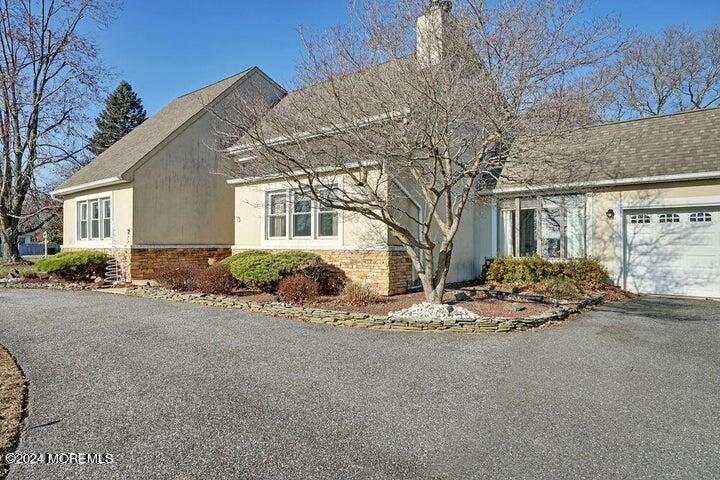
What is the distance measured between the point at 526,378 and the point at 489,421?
1.44 metres

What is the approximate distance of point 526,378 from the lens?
16.9 feet

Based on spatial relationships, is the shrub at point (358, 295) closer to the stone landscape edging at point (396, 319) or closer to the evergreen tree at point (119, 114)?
the stone landscape edging at point (396, 319)

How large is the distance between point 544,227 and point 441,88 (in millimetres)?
7212

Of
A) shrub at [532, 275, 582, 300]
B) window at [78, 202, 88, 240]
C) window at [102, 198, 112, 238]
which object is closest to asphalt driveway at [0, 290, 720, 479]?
shrub at [532, 275, 582, 300]

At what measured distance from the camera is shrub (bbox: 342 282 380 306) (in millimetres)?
9461

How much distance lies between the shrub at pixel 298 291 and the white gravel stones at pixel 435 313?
7.32 ft

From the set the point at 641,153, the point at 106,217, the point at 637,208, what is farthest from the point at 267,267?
the point at 641,153

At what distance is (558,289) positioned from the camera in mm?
10508

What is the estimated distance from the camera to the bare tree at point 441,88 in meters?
7.71

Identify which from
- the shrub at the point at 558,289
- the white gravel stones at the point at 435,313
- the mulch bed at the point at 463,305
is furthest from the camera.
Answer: the shrub at the point at 558,289

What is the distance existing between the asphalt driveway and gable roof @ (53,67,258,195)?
836 centimetres

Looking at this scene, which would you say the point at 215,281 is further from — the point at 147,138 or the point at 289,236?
the point at 147,138

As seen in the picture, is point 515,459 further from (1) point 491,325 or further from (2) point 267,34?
(2) point 267,34

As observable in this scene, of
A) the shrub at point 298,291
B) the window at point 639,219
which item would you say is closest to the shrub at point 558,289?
the window at point 639,219
